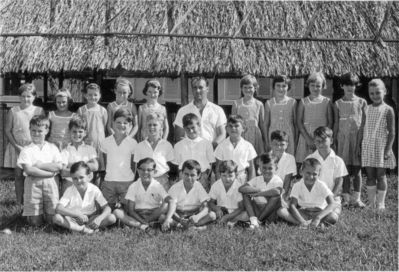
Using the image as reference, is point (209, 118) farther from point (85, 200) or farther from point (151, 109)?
point (85, 200)

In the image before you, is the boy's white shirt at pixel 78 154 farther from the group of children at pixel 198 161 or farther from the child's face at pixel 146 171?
the child's face at pixel 146 171

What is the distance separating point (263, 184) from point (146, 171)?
123 cm

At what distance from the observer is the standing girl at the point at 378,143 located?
5.99 m

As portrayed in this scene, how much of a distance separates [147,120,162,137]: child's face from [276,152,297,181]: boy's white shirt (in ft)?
4.48

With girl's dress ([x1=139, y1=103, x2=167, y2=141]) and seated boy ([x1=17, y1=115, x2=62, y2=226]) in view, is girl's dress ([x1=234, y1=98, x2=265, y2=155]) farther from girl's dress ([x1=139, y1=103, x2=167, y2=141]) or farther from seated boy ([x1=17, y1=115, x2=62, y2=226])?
seated boy ([x1=17, y1=115, x2=62, y2=226])

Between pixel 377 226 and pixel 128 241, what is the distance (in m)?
2.45

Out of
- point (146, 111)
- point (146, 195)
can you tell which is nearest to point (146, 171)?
point (146, 195)

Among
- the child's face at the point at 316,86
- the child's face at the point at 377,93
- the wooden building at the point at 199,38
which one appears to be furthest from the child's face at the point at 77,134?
the child's face at the point at 377,93

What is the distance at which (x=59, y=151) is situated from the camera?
19.0 ft

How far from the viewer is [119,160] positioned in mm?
5672

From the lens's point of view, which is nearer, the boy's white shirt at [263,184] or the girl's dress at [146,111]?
the boy's white shirt at [263,184]

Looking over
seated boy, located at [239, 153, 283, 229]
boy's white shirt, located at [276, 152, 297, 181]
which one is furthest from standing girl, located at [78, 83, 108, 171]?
boy's white shirt, located at [276, 152, 297, 181]

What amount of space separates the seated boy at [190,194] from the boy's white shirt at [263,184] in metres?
0.52

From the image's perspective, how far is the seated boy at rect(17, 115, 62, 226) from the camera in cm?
543
